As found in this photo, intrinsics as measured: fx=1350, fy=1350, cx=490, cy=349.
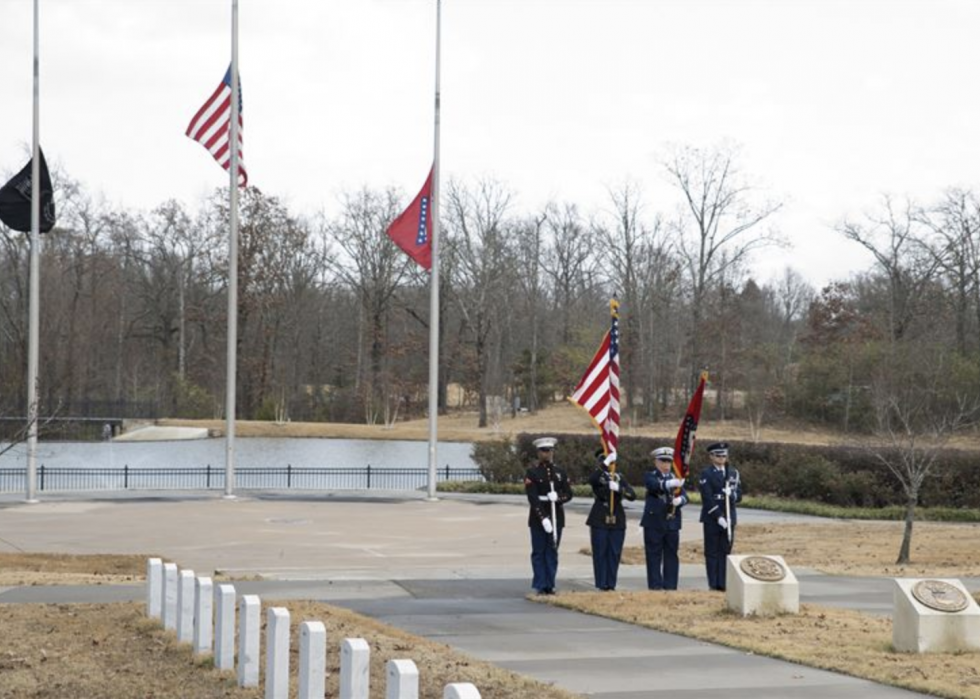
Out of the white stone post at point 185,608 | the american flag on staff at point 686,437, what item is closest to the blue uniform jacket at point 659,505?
the american flag on staff at point 686,437

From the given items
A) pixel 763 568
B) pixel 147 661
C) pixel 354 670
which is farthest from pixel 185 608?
pixel 763 568

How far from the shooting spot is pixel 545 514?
15.9 m

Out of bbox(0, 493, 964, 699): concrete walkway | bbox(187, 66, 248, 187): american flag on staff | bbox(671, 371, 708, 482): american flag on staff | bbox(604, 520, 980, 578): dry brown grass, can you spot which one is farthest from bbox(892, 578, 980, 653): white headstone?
bbox(187, 66, 248, 187): american flag on staff

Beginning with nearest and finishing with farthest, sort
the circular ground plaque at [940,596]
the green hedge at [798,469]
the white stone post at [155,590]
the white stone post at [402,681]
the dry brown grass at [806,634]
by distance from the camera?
the white stone post at [402,681] → the dry brown grass at [806,634] → the circular ground plaque at [940,596] → the white stone post at [155,590] → the green hedge at [798,469]

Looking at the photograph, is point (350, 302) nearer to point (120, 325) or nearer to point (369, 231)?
point (369, 231)

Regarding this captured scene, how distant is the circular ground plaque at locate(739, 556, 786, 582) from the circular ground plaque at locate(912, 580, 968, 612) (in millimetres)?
1995

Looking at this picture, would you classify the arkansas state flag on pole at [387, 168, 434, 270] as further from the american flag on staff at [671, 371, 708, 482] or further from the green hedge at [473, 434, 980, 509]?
the american flag on staff at [671, 371, 708, 482]

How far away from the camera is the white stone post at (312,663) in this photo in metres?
7.41

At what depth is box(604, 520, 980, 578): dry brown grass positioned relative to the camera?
20484 mm

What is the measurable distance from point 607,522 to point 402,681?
1045 centimetres

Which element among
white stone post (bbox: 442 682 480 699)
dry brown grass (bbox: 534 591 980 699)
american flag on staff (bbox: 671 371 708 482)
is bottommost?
dry brown grass (bbox: 534 591 980 699)

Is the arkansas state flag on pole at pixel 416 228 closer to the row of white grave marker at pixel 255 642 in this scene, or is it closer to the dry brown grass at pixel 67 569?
the dry brown grass at pixel 67 569

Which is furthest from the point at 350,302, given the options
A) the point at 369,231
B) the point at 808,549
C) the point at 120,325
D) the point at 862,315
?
the point at 808,549

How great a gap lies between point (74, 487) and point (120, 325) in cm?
4248
